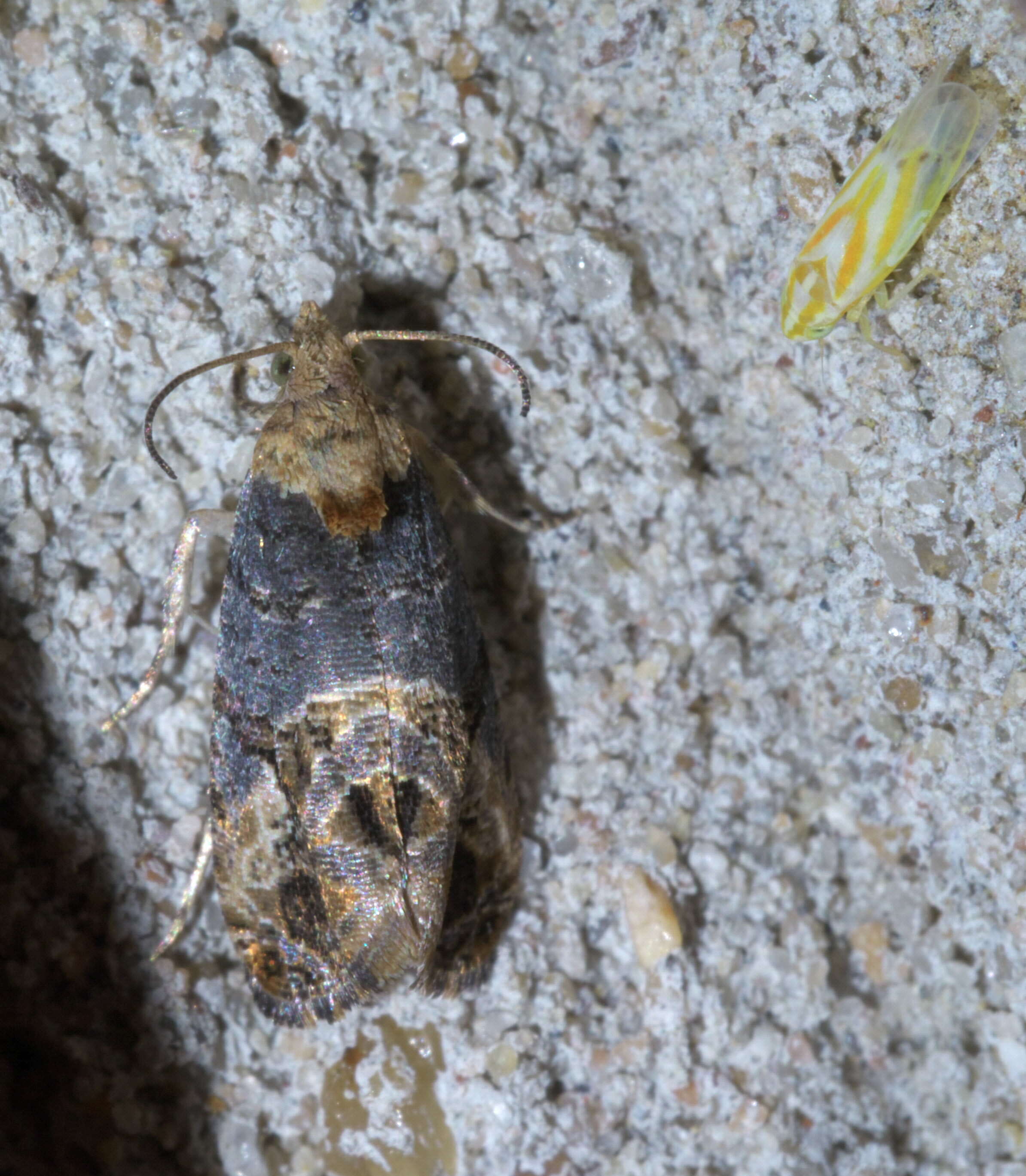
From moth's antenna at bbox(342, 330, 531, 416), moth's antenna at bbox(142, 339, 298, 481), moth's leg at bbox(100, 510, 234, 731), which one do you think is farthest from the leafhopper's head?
moth's leg at bbox(100, 510, 234, 731)

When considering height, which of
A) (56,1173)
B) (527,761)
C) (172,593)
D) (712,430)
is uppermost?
(712,430)

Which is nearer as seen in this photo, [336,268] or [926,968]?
[336,268]

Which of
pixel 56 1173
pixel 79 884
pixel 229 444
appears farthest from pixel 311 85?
pixel 56 1173

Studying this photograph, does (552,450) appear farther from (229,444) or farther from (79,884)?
(79,884)

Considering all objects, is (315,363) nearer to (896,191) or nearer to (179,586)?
(179,586)

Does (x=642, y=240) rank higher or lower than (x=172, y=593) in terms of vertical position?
higher

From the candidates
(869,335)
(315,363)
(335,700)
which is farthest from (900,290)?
(335,700)

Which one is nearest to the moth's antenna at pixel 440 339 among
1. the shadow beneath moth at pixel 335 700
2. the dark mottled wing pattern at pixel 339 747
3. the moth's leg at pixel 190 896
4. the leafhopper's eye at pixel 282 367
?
the shadow beneath moth at pixel 335 700

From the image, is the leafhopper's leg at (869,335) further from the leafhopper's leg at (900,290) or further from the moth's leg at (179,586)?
the moth's leg at (179,586)
